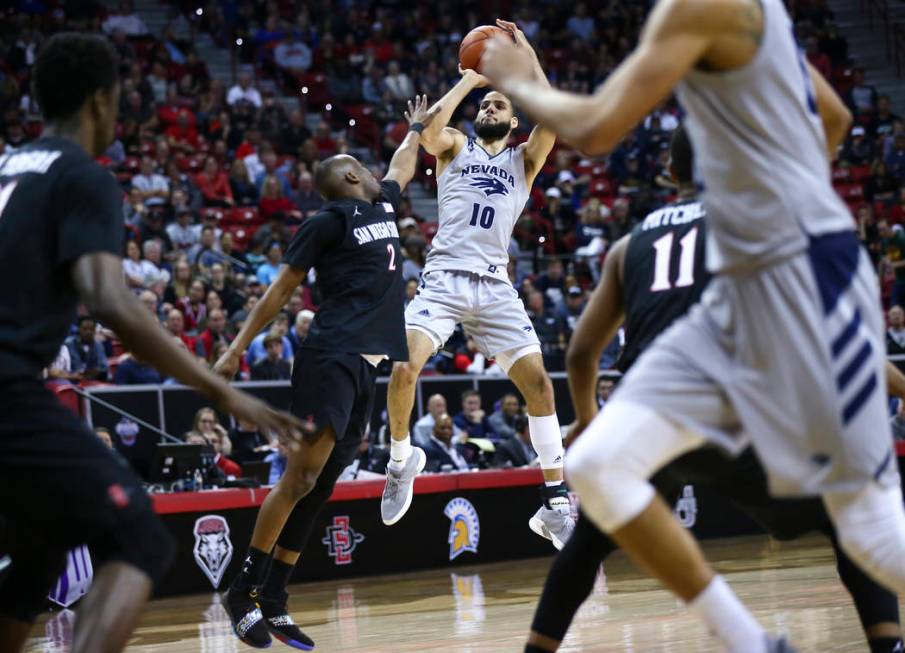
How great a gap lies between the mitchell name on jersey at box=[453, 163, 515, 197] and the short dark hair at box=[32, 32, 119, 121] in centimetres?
461

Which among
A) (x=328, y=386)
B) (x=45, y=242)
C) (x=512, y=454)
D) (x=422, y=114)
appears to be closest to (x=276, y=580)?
(x=328, y=386)

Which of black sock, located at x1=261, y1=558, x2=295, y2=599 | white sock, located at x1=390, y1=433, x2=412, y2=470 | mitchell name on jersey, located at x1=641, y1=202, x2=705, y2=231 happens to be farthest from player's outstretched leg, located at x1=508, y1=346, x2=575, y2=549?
mitchell name on jersey, located at x1=641, y1=202, x2=705, y2=231

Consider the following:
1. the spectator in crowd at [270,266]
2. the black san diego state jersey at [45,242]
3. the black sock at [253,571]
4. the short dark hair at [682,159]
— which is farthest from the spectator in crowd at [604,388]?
the black san diego state jersey at [45,242]

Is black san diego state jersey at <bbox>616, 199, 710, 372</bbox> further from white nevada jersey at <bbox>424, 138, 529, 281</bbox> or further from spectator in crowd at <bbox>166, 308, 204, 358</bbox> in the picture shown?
spectator in crowd at <bbox>166, 308, 204, 358</bbox>

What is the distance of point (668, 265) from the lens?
4395 millimetres

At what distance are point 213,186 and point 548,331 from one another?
5.53 metres

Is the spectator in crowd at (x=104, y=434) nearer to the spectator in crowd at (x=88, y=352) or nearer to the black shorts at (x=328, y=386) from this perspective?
the spectator in crowd at (x=88, y=352)

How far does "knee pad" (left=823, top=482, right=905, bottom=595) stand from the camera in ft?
11.6

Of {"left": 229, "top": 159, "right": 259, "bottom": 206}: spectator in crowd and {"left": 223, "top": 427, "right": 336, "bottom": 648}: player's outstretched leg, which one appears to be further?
{"left": 229, "top": 159, "right": 259, "bottom": 206}: spectator in crowd

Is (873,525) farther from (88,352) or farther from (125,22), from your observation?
(125,22)

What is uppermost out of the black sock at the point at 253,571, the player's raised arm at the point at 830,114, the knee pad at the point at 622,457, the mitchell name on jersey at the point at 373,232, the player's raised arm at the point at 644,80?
the player's raised arm at the point at 644,80

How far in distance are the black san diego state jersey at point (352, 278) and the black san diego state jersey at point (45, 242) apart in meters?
3.12

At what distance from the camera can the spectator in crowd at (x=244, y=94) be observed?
21.3m

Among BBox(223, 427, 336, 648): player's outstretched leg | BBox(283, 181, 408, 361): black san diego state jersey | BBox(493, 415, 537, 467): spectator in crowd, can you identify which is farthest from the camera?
BBox(493, 415, 537, 467): spectator in crowd
